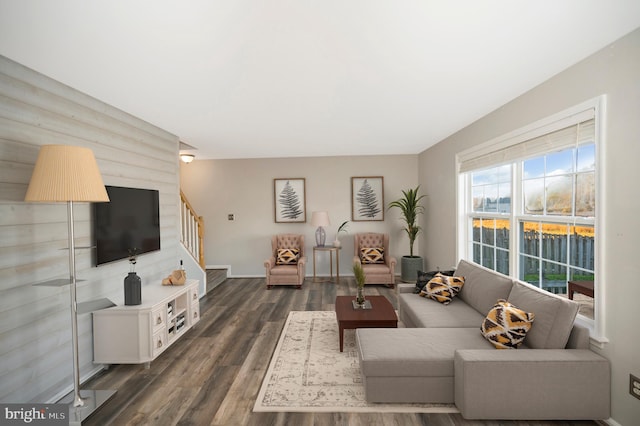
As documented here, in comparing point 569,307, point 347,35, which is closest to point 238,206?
point 347,35

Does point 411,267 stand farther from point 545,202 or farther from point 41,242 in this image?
point 41,242

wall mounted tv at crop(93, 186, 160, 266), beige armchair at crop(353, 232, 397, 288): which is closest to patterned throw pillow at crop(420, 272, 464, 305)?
beige armchair at crop(353, 232, 397, 288)

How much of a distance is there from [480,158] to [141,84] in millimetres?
3583

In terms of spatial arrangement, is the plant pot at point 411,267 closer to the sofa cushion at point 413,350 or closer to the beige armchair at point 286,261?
the beige armchair at point 286,261

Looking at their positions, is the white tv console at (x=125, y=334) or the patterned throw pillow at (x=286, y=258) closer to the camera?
the white tv console at (x=125, y=334)

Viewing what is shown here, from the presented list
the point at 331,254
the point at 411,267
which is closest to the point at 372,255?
the point at 411,267

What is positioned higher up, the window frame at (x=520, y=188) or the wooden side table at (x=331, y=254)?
the window frame at (x=520, y=188)

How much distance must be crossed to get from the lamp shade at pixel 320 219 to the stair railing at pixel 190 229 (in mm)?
2007

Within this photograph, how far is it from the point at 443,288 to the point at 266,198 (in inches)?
158

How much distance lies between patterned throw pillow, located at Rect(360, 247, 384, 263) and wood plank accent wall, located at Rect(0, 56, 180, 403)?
3881 millimetres

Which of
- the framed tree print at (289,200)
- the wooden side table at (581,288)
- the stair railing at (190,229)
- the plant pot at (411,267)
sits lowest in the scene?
the plant pot at (411,267)

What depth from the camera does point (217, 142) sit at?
4676 millimetres

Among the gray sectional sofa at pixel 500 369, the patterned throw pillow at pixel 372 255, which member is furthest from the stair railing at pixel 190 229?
the gray sectional sofa at pixel 500 369

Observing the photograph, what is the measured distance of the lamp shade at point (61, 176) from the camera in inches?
77.0
